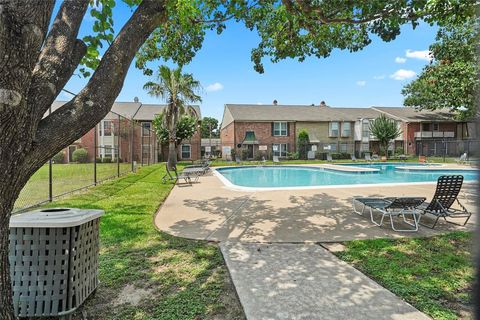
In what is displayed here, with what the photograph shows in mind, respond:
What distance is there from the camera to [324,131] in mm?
38844

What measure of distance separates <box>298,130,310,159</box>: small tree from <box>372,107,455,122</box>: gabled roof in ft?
50.8

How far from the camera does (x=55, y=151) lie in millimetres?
2324

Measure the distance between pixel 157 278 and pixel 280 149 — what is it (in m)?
34.1

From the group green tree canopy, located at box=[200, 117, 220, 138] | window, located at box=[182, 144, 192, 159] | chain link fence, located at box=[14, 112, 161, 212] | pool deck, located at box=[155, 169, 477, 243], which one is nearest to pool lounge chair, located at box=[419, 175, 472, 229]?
pool deck, located at box=[155, 169, 477, 243]

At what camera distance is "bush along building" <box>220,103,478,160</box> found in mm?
36281

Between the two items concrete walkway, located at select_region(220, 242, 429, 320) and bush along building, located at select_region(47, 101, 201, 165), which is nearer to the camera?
concrete walkway, located at select_region(220, 242, 429, 320)

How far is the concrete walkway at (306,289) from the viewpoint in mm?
2816

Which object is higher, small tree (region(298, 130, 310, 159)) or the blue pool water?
small tree (region(298, 130, 310, 159))

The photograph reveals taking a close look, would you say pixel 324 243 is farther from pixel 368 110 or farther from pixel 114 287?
pixel 368 110

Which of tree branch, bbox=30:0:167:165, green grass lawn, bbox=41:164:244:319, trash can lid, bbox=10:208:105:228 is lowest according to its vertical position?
green grass lawn, bbox=41:164:244:319

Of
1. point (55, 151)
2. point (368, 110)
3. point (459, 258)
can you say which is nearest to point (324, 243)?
point (459, 258)

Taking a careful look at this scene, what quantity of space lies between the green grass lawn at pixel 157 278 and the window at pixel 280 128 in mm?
31835

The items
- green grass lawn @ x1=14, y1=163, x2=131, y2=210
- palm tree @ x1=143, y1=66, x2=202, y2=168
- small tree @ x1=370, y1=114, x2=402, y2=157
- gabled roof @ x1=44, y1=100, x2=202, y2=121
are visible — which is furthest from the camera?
gabled roof @ x1=44, y1=100, x2=202, y2=121

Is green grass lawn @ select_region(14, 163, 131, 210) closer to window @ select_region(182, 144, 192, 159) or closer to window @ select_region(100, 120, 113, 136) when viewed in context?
window @ select_region(100, 120, 113, 136)
